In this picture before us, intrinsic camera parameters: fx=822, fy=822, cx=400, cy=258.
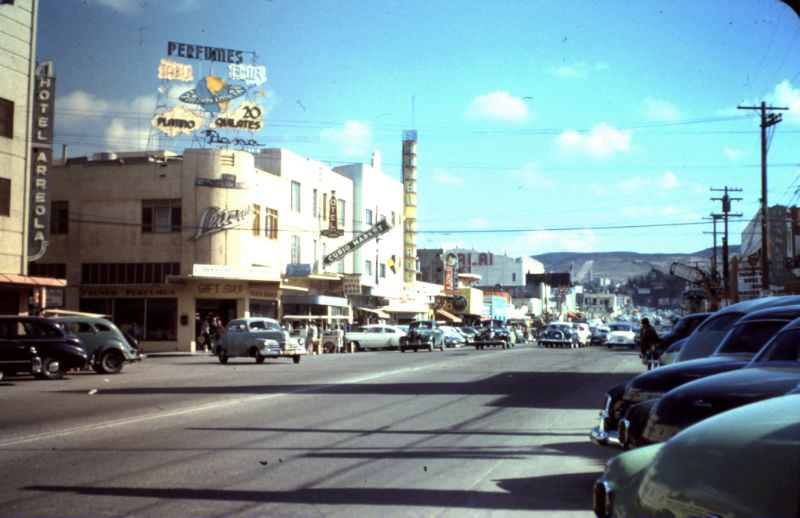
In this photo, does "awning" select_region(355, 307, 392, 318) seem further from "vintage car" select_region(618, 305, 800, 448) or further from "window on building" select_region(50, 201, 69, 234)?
"vintage car" select_region(618, 305, 800, 448)

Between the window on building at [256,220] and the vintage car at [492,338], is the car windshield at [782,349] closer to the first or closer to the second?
the window on building at [256,220]

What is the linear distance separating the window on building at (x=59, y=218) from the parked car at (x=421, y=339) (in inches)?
832

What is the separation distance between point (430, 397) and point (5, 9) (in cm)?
2661

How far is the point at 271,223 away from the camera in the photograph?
5234 centimetres

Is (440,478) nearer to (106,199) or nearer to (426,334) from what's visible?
(426,334)

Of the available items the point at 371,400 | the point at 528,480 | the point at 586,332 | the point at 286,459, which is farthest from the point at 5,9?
the point at 586,332

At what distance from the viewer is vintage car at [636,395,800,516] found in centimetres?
268

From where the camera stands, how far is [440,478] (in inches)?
322

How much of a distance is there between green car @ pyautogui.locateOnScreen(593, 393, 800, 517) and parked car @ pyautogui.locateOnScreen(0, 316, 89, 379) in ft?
71.0

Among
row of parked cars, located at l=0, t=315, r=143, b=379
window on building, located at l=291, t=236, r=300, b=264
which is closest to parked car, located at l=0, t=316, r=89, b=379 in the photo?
row of parked cars, located at l=0, t=315, r=143, b=379

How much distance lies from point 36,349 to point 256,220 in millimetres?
28558

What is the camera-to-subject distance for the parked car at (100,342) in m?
26.0

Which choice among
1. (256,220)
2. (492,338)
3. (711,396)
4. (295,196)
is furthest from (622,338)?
(711,396)

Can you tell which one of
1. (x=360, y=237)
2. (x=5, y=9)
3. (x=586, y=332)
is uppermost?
(x=5, y=9)
